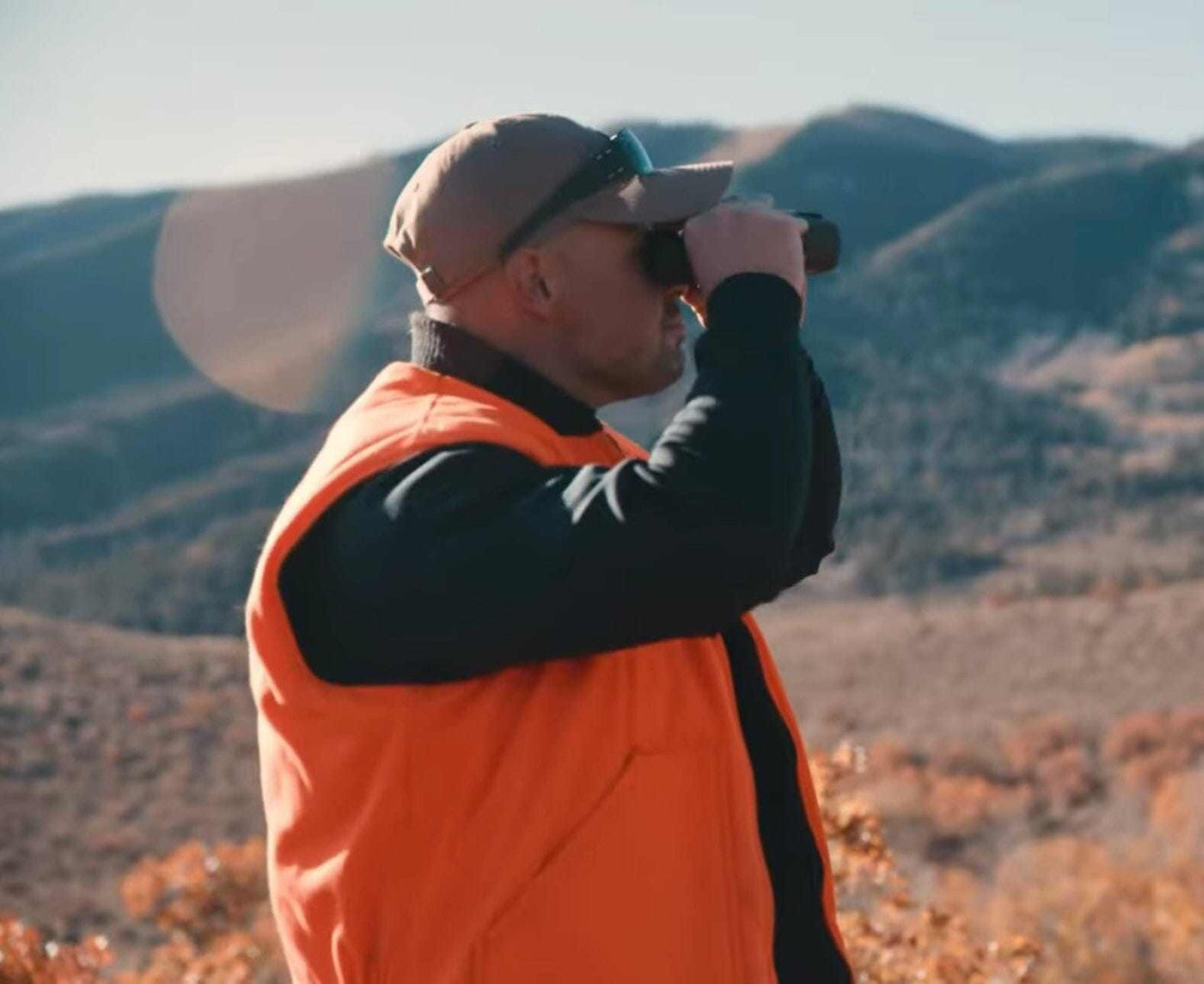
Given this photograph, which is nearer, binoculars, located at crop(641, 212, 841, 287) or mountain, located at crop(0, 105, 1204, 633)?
binoculars, located at crop(641, 212, 841, 287)

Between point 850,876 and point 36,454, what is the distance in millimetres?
57505

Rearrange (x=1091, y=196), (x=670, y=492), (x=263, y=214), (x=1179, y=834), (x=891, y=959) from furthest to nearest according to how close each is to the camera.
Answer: (x=263, y=214) → (x=1091, y=196) → (x=1179, y=834) → (x=891, y=959) → (x=670, y=492)

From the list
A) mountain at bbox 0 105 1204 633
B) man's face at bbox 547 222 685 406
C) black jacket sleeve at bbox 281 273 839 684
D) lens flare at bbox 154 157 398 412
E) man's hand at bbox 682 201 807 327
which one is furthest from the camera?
lens flare at bbox 154 157 398 412

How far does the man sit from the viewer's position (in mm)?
1848

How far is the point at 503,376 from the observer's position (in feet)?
6.98

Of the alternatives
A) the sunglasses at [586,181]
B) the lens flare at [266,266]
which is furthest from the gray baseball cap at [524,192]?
the lens flare at [266,266]

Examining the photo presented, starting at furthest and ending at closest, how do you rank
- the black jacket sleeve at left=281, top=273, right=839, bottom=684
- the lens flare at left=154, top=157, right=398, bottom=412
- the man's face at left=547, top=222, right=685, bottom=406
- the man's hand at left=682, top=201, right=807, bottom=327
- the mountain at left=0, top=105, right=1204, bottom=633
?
the lens flare at left=154, top=157, right=398, bottom=412 → the mountain at left=0, top=105, right=1204, bottom=633 → the man's face at left=547, top=222, right=685, bottom=406 → the man's hand at left=682, top=201, right=807, bottom=327 → the black jacket sleeve at left=281, top=273, right=839, bottom=684

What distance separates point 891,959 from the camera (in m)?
5.19

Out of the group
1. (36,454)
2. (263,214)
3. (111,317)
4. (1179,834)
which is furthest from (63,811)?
(263,214)

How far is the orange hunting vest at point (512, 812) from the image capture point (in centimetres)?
186

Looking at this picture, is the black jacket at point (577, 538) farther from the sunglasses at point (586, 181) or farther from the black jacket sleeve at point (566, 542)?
the sunglasses at point (586, 181)

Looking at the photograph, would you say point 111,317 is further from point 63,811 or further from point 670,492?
point 670,492

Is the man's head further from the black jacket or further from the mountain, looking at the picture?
the mountain

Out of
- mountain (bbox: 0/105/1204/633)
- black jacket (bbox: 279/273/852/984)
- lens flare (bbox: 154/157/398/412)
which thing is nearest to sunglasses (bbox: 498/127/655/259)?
black jacket (bbox: 279/273/852/984)
